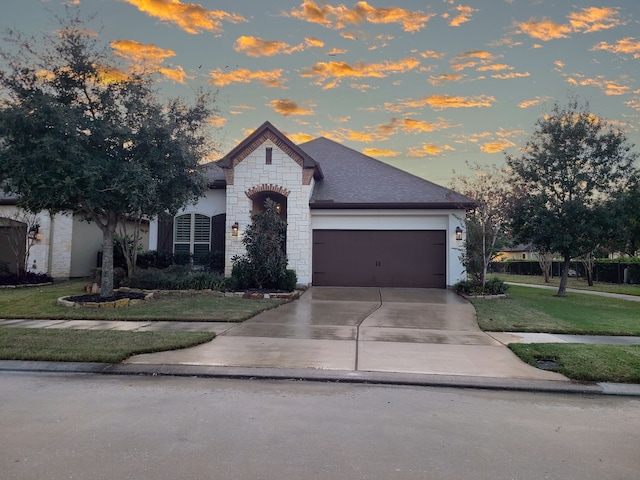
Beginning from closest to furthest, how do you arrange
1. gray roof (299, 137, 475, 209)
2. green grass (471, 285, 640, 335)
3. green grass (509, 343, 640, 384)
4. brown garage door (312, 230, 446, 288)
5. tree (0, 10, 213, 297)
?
green grass (509, 343, 640, 384) < green grass (471, 285, 640, 335) < tree (0, 10, 213, 297) < gray roof (299, 137, 475, 209) < brown garage door (312, 230, 446, 288)

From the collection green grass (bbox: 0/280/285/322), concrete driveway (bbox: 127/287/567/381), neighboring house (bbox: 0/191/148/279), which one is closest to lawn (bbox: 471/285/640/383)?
concrete driveway (bbox: 127/287/567/381)

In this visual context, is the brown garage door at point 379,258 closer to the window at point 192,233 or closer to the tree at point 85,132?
the window at point 192,233

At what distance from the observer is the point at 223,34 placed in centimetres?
1371

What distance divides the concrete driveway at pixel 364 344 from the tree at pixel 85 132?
17.6ft

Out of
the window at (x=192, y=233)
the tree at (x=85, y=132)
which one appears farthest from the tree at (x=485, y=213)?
the window at (x=192, y=233)

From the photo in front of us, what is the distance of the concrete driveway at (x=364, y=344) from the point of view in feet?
21.5

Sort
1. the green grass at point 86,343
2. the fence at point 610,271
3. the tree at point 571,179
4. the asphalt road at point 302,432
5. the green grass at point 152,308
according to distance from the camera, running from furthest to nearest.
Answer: the fence at point 610,271
the tree at point 571,179
the green grass at point 152,308
the green grass at point 86,343
the asphalt road at point 302,432

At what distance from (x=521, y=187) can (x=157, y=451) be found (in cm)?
1659

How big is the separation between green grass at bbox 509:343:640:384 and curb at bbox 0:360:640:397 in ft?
0.78

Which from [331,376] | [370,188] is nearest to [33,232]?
[370,188]

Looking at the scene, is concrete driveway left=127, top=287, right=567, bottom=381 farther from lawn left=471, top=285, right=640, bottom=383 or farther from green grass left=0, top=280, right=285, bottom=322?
green grass left=0, top=280, right=285, bottom=322

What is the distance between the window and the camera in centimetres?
1855

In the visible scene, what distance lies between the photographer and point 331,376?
6.00 meters

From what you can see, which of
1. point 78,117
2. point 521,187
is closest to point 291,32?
point 78,117
